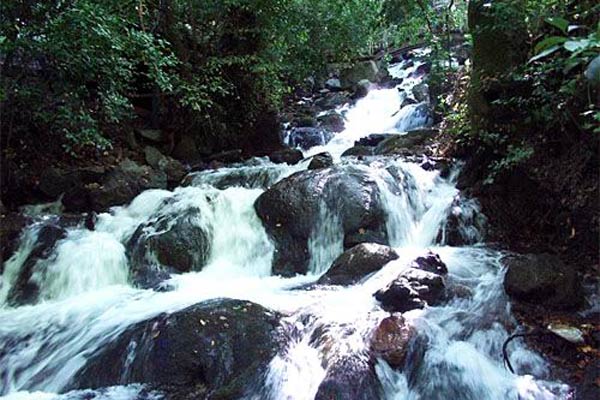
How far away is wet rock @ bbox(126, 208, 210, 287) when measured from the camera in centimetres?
555

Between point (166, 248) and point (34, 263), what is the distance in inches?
63.5

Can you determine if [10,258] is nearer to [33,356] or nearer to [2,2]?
[33,356]

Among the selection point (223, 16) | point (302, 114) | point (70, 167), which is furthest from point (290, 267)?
point (302, 114)

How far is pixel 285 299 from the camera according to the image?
4520 mm

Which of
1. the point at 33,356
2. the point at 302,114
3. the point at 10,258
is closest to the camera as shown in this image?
the point at 33,356

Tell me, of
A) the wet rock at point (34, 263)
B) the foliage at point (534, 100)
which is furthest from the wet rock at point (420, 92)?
the wet rock at point (34, 263)

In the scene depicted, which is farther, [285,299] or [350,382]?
[285,299]

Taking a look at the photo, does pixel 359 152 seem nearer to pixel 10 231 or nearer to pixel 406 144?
pixel 406 144

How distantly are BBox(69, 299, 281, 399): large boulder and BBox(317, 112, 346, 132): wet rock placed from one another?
9.56m

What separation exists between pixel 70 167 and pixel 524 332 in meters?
7.06

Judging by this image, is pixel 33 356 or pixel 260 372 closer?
pixel 260 372

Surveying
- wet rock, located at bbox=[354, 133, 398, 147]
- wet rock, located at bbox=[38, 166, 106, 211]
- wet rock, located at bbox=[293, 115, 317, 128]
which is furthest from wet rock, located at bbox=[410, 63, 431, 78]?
wet rock, located at bbox=[38, 166, 106, 211]

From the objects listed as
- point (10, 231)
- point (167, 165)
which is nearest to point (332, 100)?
point (167, 165)

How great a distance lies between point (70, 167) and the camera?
24.4 feet
